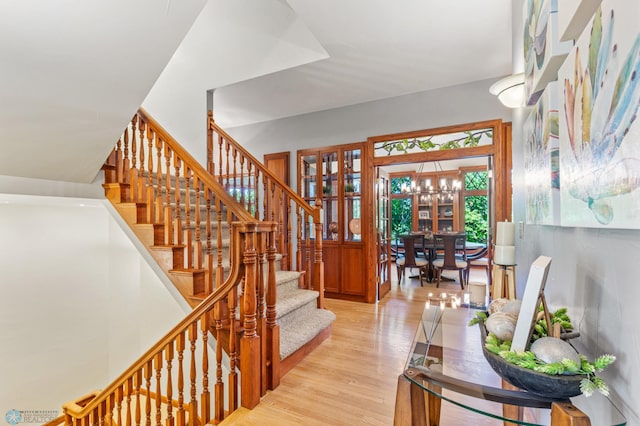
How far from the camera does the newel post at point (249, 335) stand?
6.27 feet

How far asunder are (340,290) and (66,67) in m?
3.81

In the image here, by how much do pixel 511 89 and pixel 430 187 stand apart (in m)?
5.86

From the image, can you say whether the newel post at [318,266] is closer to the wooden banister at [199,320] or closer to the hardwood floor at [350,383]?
the hardwood floor at [350,383]

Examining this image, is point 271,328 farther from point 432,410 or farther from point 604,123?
point 604,123

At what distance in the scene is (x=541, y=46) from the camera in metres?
1.19

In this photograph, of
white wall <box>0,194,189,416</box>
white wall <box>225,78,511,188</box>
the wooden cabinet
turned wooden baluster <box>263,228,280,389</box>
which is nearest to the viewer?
turned wooden baluster <box>263,228,280,389</box>

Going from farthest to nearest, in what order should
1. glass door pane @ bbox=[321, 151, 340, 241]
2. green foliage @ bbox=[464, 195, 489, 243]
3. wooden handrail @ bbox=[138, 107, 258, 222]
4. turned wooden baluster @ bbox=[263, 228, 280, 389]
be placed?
green foliage @ bbox=[464, 195, 489, 243], glass door pane @ bbox=[321, 151, 340, 241], wooden handrail @ bbox=[138, 107, 258, 222], turned wooden baluster @ bbox=[263, 228, 280, 389]

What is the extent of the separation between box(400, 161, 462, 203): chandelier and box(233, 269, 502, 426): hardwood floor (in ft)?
15.3

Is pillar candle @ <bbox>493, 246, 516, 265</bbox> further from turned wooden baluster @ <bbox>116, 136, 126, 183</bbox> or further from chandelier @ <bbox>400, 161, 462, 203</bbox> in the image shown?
chandelier @ <bbox>400, 161, 462, 203</bbox>

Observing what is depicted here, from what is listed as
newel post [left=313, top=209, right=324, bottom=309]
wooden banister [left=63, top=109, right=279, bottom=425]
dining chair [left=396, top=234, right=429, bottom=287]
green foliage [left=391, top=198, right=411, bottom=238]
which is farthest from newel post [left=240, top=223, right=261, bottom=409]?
green foliage [left=391, top=198, right=411, bottom=238]

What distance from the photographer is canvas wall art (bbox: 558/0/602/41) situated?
0.81 meters

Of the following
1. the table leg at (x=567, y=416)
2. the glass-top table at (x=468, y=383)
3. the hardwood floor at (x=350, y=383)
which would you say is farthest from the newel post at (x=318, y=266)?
the table leg at (x=567, y=416)

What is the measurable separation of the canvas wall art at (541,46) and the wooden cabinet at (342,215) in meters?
2.89

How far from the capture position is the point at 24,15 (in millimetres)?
1436
